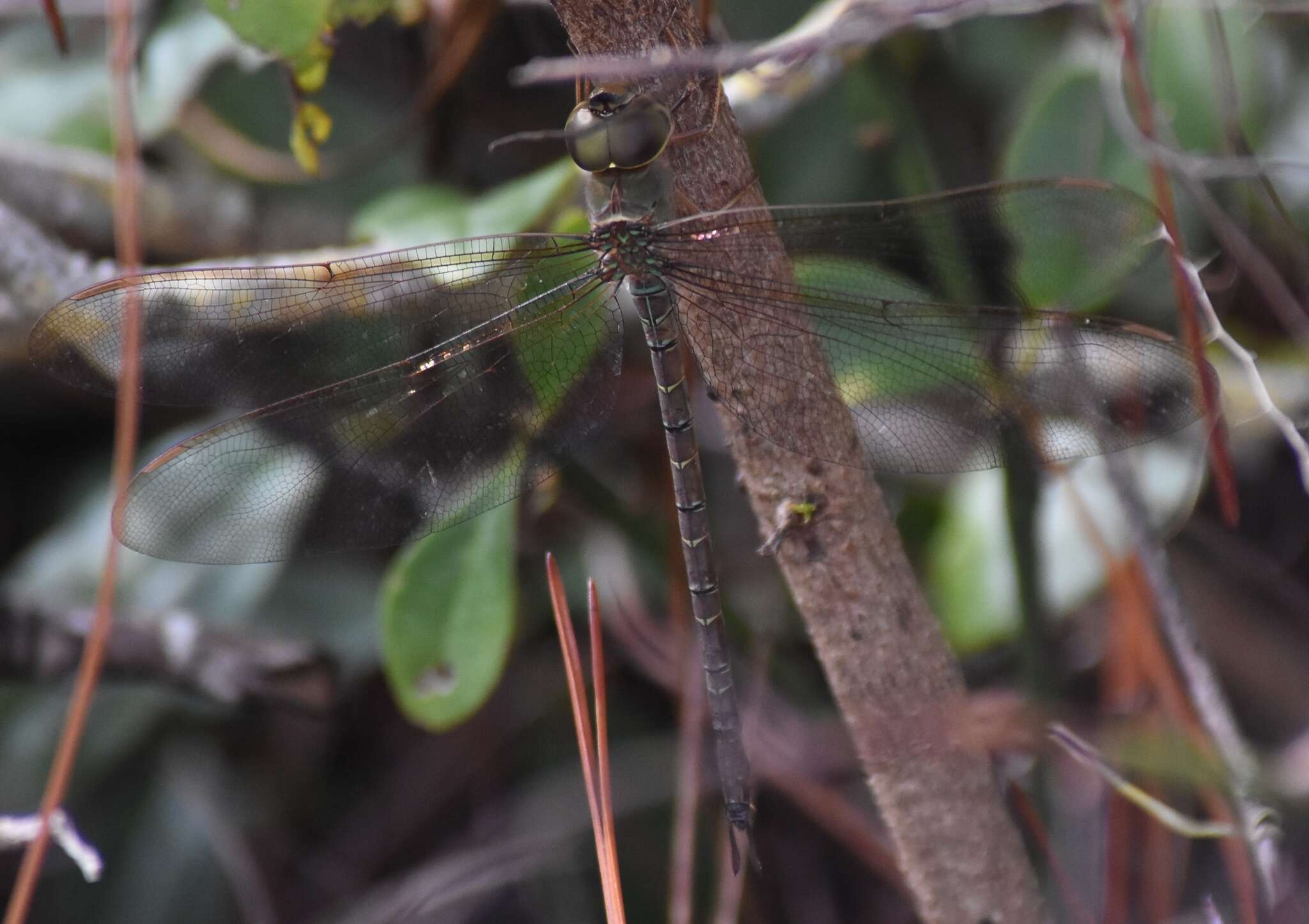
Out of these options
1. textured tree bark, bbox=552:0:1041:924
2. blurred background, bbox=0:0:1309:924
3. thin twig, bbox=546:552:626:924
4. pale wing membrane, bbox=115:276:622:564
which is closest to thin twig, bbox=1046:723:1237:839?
textured tree bark, bbox=552:0:1041:924

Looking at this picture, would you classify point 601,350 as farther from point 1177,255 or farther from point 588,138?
point 1177,255

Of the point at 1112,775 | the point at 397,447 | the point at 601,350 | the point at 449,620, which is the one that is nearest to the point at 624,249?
the point at 601,350

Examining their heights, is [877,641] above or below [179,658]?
below

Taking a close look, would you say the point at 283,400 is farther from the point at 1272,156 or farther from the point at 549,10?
the point at 1272,156

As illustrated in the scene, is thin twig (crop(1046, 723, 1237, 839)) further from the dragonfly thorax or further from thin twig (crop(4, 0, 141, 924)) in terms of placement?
thin twig (crop(4, 0, 141, 924))

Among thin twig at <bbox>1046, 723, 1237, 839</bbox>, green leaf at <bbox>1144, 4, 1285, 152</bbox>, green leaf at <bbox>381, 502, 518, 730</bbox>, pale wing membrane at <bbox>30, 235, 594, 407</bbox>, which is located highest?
green leaf at <bbox>1144, 4, 1285, 152</bbox>

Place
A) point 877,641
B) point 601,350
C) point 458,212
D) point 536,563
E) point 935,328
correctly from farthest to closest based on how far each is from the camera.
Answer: point 536,563 → point 458,212 → point 601,350 → point 935,328 → point 877,641

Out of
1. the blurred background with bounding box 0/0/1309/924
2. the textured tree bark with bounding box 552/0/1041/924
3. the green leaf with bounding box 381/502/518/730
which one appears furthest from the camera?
the blurred background with bounding box 0/0/1309/924
